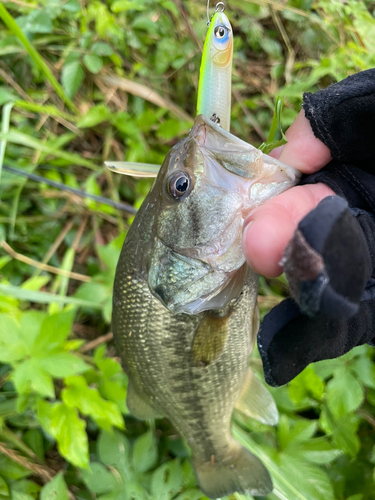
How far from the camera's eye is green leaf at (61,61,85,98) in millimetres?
2268

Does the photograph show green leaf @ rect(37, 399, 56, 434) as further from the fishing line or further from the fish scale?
the fishing line

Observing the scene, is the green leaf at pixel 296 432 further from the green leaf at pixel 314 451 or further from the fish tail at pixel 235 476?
the fish tail at pixel 235 476

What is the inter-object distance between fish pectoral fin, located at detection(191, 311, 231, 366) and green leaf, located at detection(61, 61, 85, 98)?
1920mm

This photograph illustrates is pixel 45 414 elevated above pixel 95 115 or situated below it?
below

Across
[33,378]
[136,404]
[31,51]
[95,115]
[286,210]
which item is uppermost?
[31,51]

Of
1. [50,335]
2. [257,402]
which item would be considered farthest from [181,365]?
[50,335]

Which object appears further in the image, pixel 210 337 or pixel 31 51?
pixel 31 51

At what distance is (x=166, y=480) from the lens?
161 centimetres

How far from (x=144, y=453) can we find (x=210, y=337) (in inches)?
34.6

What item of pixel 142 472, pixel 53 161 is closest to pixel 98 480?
pixel 142 472

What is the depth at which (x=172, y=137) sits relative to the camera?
2271 mm

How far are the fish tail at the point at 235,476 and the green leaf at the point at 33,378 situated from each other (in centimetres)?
76

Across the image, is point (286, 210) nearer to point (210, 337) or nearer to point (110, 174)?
point (210, 337)

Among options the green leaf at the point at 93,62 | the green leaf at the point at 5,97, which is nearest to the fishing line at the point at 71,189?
the green leaf at the point at 5,97
